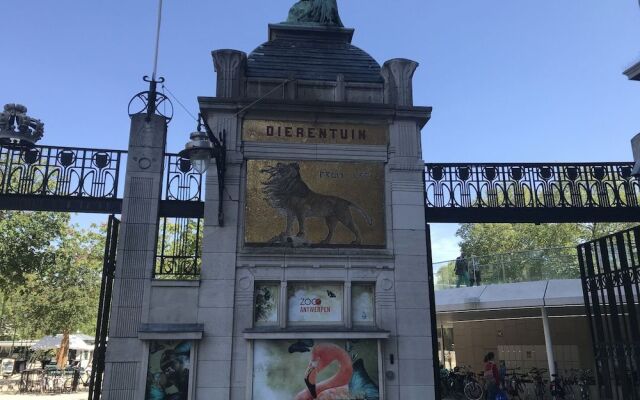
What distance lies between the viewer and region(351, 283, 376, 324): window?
38.1ft

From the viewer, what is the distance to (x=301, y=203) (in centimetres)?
1197

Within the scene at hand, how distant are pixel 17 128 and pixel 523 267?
1858 cm

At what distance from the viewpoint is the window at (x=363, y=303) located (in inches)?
457

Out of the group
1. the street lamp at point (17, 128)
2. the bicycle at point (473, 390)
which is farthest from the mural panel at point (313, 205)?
the bicycle at point (473, 390)

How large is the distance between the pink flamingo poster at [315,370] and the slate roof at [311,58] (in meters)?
6.87

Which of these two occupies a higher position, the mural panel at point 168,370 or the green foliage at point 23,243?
the green foliage at point 23,243

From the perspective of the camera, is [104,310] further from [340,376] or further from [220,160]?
[340,376]

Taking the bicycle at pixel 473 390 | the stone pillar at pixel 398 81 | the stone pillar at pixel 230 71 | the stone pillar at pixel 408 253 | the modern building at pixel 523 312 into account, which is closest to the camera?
the stone pillar at pixel 408 253

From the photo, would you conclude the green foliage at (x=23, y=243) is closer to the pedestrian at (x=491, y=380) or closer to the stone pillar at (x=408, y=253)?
the stone pillar at (x=408, y=253)

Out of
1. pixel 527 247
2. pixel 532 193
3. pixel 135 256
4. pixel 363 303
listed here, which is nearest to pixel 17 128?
pixel 135 256

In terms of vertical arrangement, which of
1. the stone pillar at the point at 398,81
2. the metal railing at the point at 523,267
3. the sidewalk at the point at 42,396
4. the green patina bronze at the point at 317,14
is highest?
the green patina bronze at the point at 317,14

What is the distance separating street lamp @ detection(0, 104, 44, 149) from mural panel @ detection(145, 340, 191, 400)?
605cm

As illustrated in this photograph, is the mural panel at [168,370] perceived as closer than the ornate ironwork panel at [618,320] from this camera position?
Yes

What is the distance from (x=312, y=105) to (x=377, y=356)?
6278 millimetres
